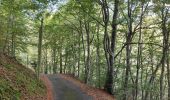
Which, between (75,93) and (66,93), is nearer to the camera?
(66,93)

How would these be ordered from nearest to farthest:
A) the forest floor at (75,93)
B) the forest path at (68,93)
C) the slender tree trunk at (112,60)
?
the forest path at (68,93) → the forest floor at (75,93) → the slender tree trunk at (112,60)

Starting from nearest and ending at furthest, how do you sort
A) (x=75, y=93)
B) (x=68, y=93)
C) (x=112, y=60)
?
(x=68, y=93) → (x=75, y=93) → (x=112, y=60)

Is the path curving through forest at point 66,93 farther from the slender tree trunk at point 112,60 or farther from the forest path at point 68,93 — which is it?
the slender tree trunk at point 112,60

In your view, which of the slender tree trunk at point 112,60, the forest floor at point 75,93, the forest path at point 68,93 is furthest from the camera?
the slender tree trunk at point 112,60

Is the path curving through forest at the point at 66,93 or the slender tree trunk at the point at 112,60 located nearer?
the path curving through forest at the point at 66,93

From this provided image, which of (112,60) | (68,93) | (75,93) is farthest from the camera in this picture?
(112,60)

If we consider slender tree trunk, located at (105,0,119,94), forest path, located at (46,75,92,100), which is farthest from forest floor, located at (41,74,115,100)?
slender tree trunk, located at (105,0,119,94)

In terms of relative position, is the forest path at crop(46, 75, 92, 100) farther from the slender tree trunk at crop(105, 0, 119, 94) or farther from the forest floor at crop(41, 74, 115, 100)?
the slender tree trunk at crop(105, 0, 119, 94)

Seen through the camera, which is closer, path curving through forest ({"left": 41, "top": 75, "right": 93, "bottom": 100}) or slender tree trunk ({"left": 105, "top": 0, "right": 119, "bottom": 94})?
path curving through forest ({"left": 41, "top": 75, "right": 93, "bottom": 100})

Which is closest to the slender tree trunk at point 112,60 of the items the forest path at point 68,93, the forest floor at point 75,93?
the forest floor at point 75,93

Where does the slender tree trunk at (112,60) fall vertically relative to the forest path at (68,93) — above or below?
above

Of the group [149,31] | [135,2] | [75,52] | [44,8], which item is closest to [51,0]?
[44,8]

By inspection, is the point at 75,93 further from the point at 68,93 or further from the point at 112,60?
the point at 112,60

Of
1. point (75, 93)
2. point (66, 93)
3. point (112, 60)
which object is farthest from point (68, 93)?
point (112, 60)
